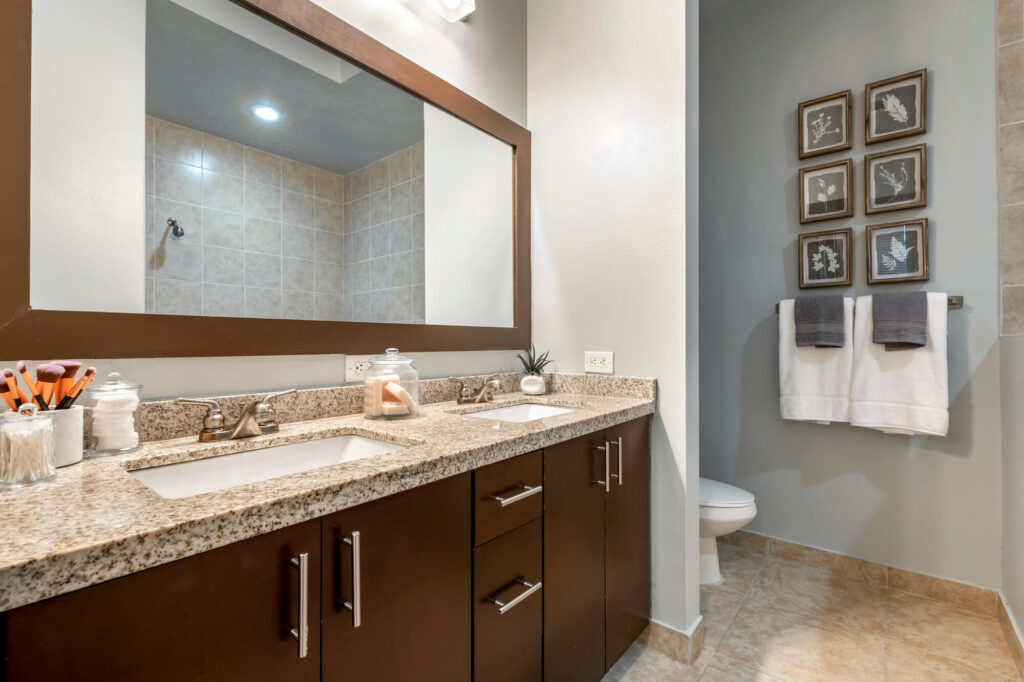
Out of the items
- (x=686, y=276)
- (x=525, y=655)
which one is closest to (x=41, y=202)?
(x=525, y=655)

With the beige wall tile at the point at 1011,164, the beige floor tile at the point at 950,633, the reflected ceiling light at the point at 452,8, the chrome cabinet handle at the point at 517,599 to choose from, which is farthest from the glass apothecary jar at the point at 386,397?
the beige wall tile at the point at 1011,164

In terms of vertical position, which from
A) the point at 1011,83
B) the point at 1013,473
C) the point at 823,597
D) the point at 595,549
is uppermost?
the point at 1011,83

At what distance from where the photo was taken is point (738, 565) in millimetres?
2281

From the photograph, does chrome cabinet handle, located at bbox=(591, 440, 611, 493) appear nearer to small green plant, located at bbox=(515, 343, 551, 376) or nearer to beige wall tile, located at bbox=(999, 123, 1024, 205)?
small green plant, located at bbox=(515, 343, 551, 376)

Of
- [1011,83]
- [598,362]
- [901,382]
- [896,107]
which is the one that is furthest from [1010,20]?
[598,362]

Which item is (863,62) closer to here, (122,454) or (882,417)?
(882,417)

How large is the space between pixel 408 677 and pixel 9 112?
1.29 meters

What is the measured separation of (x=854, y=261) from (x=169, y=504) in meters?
2.59

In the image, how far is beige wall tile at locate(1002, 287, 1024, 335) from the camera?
68.7 inches

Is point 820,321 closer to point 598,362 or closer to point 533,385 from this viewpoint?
point 598,362

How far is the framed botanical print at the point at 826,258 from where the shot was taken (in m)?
2.13

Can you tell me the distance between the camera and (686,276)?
1.62 meters

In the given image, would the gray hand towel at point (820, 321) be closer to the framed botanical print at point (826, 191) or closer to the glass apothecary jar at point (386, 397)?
the framed botanical print at point (826, 191)

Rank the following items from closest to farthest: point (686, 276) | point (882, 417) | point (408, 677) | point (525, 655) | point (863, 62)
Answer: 1. point (408, 677)
2. point (525, 655)
3. point (686, 276)
4. point (882, 417)
5. point (863, 62)
